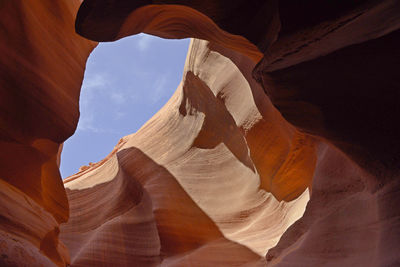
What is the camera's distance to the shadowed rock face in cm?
305

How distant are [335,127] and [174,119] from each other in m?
5.60

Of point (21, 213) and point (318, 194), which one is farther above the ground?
point (21, 213)

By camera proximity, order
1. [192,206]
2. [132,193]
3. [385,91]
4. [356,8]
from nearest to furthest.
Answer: [385,91]
[356,8]
[192,206]
[132,193]

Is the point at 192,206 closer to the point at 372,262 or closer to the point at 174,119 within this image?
the point at 174,119

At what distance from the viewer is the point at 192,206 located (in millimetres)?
7352

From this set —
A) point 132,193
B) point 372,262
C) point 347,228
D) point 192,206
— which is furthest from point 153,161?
point 372,262

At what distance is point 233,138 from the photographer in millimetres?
7676

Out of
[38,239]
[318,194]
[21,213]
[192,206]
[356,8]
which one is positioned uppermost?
[356,8]

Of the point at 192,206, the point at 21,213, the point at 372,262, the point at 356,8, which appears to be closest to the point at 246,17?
the point at 356,8

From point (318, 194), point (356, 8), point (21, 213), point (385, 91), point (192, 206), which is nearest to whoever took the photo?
point (385, 91)

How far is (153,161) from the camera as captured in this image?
8.30 meters

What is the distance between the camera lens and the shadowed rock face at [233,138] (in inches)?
120

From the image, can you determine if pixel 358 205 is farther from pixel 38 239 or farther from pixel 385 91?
pixel 38 239

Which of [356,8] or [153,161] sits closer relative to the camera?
[356,8]
